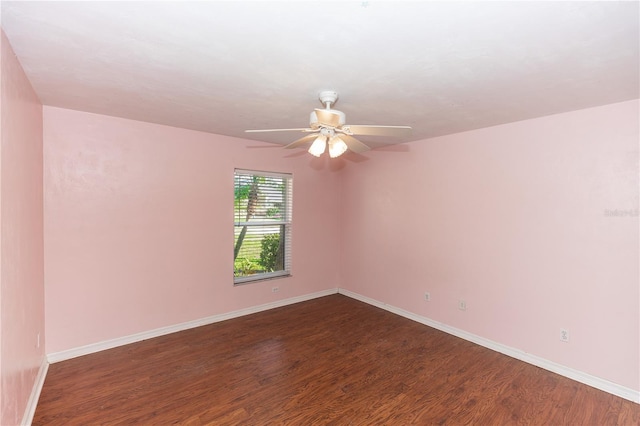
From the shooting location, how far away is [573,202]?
108 inches

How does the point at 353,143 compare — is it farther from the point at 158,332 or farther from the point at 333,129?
the point at 158,332

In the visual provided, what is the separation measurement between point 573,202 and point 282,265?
11.9 ft

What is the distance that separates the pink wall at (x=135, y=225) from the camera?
291 centimetres

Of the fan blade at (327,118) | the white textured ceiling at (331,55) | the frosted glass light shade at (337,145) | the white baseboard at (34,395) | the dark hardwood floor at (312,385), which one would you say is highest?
the white textured ceiling at (331,55)

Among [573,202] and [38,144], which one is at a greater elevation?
[38,144]

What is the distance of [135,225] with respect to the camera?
3.31 meters

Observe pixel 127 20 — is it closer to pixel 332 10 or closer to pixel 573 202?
pixel 332 10

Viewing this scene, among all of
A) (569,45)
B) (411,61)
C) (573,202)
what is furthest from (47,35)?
(573,202)

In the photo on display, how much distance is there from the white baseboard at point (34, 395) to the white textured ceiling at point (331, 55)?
2.36 meters

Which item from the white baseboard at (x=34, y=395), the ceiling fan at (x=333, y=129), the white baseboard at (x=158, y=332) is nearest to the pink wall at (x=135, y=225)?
the white baseboard at (x=158, y=332)

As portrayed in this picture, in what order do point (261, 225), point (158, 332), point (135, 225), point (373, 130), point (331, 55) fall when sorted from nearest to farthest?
point (331, 55) < point (373, 130) < point (135, 225) < point (158, 332) < point (261, 225)

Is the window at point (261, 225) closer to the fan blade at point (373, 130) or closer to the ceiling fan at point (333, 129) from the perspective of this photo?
the ceiling fan at point (333, 129)

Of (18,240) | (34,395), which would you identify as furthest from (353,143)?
(34,395)

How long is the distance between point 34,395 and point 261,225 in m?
2.75
